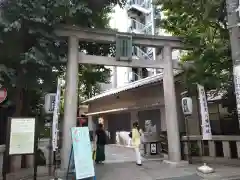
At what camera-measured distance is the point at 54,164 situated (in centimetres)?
880

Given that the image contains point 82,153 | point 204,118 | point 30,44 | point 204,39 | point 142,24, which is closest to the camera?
point 82,153

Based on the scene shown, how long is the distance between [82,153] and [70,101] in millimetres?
2200

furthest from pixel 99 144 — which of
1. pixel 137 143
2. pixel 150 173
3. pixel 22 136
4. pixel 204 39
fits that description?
pixel 204 39

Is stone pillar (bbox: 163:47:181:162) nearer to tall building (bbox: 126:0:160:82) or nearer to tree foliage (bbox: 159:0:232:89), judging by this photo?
tree foliage (bbox: 159:0:232:89)

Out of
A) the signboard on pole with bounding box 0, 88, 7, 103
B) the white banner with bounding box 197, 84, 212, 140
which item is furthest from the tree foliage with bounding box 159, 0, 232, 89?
the signboard on pole with bounding box 0, 88, 7, 103

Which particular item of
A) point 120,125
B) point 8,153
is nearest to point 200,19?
point 8,153

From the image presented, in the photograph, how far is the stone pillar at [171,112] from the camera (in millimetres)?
9570

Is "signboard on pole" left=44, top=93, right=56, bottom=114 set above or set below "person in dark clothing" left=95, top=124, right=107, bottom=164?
above

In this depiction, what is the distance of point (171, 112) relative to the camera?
977cm

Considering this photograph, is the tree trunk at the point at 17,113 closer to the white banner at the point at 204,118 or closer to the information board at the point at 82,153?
the information board at the point at 82,153

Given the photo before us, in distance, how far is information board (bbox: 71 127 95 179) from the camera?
664cm

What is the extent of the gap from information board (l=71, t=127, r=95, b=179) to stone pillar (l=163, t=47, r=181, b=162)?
3949 millimetres

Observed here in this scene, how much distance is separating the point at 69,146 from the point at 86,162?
58.9 inches

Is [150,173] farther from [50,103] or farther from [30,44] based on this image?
[30,44]
